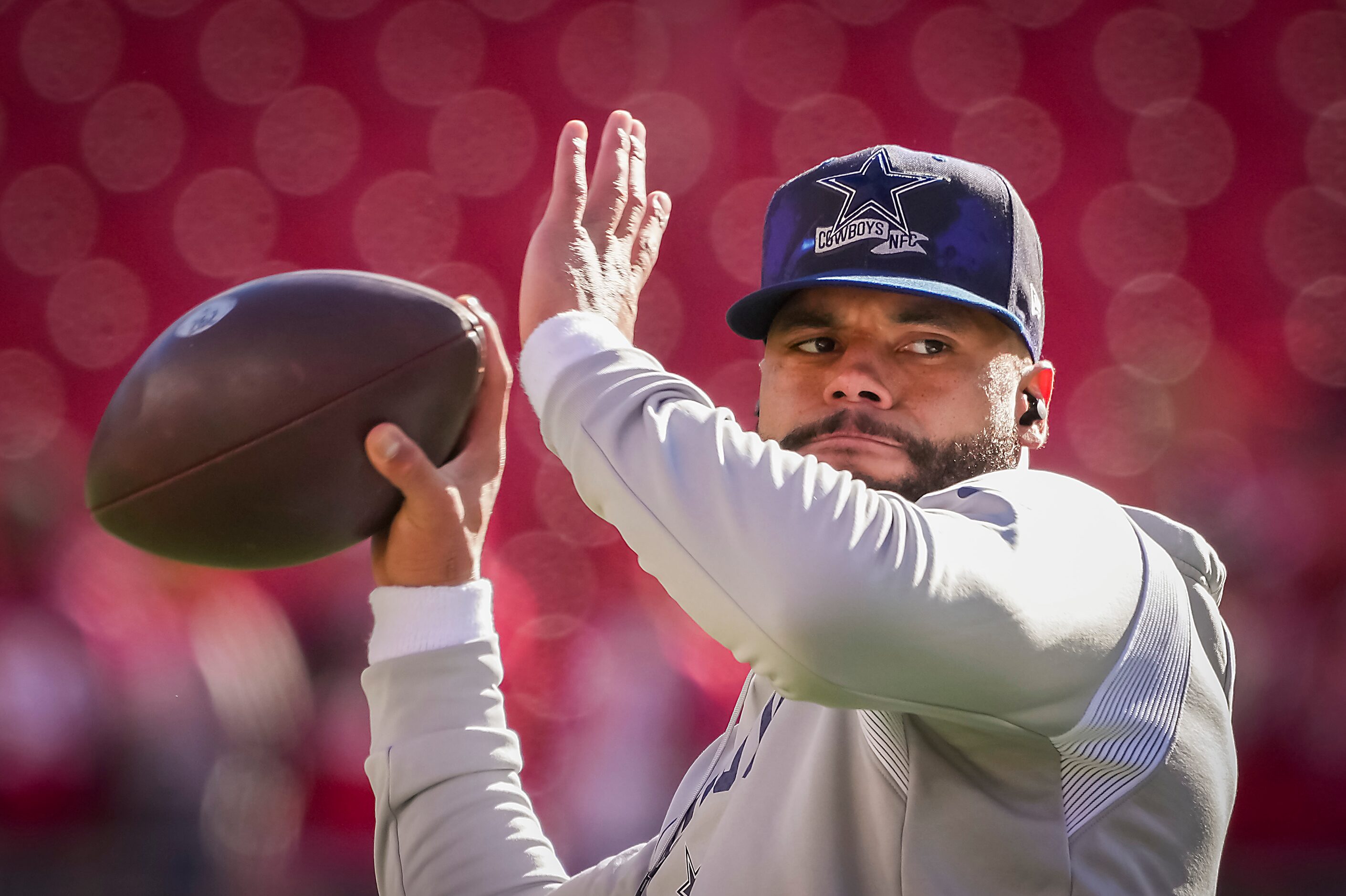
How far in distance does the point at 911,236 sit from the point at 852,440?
0.69 feet

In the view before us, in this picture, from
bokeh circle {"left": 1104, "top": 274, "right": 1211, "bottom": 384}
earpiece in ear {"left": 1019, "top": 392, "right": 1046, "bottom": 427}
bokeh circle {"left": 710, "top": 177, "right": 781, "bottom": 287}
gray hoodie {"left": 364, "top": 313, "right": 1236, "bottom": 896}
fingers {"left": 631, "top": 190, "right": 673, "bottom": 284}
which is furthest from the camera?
bokeh circle {"left": 710, "top": 177, "right": 781, "bottom": 287}

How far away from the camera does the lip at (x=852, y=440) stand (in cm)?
109

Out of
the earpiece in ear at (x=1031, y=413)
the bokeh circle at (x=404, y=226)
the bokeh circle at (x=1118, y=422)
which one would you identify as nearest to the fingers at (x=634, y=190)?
the earpiece in ear at (x=1031, y=413)

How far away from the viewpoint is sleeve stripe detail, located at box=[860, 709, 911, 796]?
2.68 ft

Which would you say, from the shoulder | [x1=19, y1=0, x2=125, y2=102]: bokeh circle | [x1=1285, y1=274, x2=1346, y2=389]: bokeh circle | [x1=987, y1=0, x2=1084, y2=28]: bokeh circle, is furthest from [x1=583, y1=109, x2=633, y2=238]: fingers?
[x1=19, y1=0, x2=125, y2=102]: bokeh circle

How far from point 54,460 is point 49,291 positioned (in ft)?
2.39

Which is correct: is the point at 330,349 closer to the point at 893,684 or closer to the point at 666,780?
the point at 893,684

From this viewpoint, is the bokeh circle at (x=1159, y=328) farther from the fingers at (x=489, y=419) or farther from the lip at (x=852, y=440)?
the fingers at (x=489, y=419)

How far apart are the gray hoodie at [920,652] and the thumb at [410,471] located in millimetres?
242

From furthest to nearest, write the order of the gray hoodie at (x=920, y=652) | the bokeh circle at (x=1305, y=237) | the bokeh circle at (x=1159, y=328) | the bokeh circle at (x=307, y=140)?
the bokeh circle at (x=307, y=140) < the bokeh circle at (x=1305, y=237) < the bokeh circle at (x=1159, y=328) < the gray hoodie at (x=920, y=652)

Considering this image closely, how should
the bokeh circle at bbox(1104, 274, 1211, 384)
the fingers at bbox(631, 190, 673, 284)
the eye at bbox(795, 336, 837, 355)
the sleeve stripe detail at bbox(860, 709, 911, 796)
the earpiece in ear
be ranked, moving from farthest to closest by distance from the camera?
the bokeh circle at bbox(1104, 274, 1211, 384)
the earpiece in ear
the eye at bbox(795, 336, 837, 355)
the fingers at bbox(631, 190, 673, 284)
the sleeve stripe detail at bbox(860, 709, 911, 796)

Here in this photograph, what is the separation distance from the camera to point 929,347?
1137 millimetres

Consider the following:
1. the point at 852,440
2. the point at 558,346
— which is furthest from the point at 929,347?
the point at 558,346

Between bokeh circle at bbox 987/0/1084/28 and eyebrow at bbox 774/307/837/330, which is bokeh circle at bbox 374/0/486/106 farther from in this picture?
eyebrow at bbox 774/307/837/330
